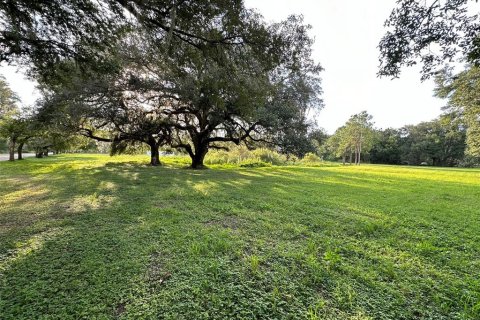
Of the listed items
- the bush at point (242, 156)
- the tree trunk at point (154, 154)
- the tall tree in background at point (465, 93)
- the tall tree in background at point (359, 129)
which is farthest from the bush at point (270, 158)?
the tall tree in background at point (359, 129)

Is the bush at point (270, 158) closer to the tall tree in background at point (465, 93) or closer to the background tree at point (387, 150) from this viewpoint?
the tall tree in background at point (465, 93)

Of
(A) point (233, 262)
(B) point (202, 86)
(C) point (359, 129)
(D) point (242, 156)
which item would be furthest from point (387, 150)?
(A) point (233, 262)

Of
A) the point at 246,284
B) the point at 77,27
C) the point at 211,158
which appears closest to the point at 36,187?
the point at 77,27

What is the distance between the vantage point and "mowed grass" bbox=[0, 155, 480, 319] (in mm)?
1930

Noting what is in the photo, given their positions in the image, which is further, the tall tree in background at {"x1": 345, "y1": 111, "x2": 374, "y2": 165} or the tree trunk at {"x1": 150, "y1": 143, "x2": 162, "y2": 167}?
the tall tree in background at {"x1": 345, "y1": 111, "x2": 374, "y2": 165}

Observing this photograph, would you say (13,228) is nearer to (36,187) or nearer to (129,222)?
(129,222)

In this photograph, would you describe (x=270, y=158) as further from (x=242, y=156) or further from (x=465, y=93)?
(x=465, y=93)

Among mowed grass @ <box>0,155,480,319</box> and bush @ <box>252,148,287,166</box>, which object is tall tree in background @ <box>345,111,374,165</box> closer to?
bush @ <box>252,148,287,166</box>

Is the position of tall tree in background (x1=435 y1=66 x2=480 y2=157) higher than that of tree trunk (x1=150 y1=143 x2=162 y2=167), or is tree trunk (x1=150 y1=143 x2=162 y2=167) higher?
tall tree in background (x1=435 y1=66 x2=480 y2=157)

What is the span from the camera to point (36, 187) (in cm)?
688

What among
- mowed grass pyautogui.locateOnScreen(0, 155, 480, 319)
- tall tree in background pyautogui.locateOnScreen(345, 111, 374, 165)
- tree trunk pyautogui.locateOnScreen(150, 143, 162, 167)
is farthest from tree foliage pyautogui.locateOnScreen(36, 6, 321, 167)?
tall tree in background pyautogui.locateOnScreen(345, 111, 374, 165)

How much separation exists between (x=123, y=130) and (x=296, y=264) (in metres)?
14.0

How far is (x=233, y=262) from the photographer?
262 centimetres

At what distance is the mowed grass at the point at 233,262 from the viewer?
1.93 m
